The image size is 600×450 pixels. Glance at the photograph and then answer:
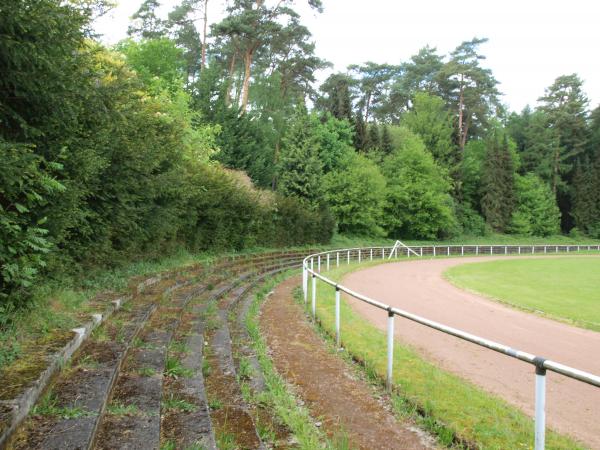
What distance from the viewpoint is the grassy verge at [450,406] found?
4.21 m

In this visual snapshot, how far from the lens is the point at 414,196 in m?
46.2

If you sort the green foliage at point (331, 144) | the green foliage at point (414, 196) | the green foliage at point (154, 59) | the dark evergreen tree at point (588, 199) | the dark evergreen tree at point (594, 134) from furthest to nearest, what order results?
the dark evergreen tree at point (594, 134), the dark evergreen tree at point (588, 199), the green foliage at point (414, 196), the green foliage at point (331, 144), the green foliage at point (154, 59)

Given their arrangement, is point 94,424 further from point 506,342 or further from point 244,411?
point 506,342

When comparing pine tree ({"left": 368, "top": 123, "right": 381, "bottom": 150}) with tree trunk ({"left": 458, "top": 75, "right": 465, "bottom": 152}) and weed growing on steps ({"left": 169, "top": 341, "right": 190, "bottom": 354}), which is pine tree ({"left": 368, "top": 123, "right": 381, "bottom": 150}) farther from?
weed growing on steps ({"left": 169, "top": 341, "right": 190, "bottom": 354})

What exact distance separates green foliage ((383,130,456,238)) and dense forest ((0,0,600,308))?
21cm

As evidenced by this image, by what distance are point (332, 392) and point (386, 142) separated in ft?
160

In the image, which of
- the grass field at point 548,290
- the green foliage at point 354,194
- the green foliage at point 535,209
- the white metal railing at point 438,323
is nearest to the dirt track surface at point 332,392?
the white metal railing at point 438,323

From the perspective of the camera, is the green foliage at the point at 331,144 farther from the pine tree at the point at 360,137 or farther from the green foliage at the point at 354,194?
the pine tree at the point at 360,137

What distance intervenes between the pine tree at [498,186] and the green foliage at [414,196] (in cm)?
1304

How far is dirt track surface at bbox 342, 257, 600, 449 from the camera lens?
17.6 feet

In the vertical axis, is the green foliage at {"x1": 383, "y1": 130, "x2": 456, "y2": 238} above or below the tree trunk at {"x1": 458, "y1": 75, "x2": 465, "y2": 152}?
below

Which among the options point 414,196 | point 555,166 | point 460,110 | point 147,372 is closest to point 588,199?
point 555,166

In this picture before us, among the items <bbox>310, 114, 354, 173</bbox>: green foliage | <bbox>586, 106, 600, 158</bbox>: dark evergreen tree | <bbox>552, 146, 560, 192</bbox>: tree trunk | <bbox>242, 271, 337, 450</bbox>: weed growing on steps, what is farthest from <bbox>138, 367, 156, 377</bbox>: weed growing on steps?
<bbox>586, 106, 600, 158</bbox>: dark evergreen tree

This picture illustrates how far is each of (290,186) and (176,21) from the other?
17475 mm
